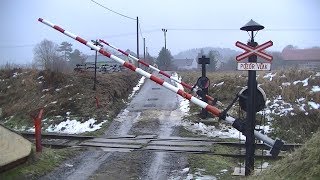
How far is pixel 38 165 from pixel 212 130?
22.8ft

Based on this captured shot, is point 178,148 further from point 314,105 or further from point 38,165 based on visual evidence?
point 314,105

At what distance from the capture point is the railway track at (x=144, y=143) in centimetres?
1073

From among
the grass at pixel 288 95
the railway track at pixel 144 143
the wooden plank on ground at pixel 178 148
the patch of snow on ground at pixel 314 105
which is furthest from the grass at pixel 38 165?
the patch of snow on ground at pixel 314 105

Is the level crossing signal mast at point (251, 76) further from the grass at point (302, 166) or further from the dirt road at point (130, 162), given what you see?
the grass at point (302, 166)

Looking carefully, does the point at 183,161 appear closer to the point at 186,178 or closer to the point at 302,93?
the point at 186,178

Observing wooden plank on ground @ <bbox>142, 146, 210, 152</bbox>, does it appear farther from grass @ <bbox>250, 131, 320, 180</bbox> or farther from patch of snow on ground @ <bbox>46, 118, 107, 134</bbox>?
grass @ <bbox>250, 131, 320, 180</bbox>

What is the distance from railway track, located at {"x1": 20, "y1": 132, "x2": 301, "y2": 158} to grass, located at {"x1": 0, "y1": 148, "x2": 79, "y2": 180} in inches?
54.6

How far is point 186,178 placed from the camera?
8.12 metres

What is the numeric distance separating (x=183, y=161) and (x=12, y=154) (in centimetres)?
387

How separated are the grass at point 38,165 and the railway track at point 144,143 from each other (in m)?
1.39

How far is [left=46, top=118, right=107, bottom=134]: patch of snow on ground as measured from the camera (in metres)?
14.7

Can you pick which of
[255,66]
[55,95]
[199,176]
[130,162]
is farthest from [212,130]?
[55,95]

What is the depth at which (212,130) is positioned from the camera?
546 inches

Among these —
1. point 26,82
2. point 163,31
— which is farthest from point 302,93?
point 163,31
